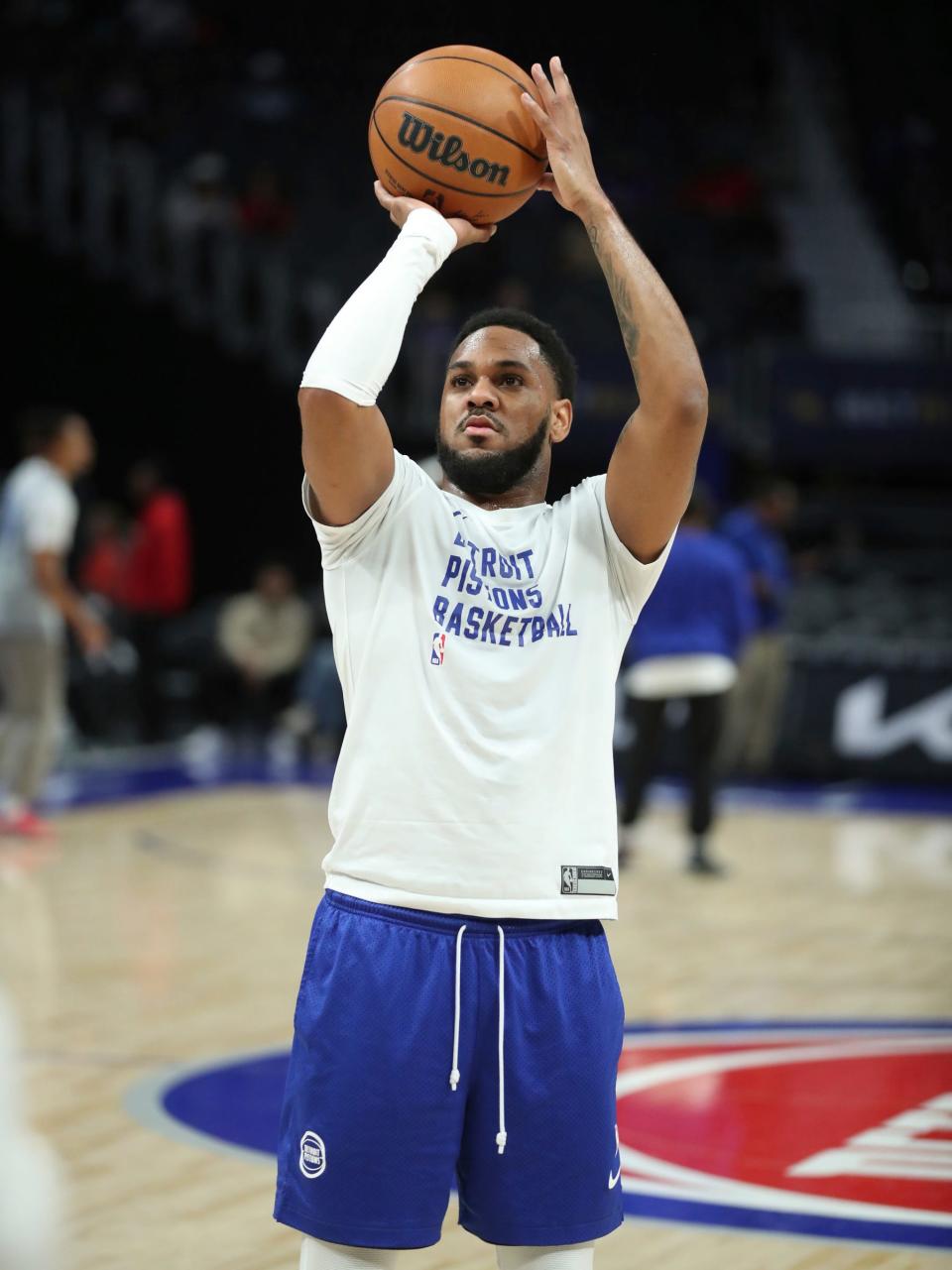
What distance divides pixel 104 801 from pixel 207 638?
3968 mm

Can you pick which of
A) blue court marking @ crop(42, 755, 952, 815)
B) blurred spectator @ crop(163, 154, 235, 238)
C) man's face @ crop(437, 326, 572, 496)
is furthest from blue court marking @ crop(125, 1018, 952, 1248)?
blurred spectator @ crop(163, 154, 235, 238)

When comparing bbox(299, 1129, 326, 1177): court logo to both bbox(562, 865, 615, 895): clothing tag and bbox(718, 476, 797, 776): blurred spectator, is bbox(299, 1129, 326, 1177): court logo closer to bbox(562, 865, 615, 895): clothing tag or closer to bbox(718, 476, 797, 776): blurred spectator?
bbox(562, 865, 615, 895): clothing tag

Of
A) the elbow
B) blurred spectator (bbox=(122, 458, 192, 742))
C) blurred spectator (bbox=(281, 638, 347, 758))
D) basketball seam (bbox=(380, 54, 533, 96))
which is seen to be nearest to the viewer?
the elbow

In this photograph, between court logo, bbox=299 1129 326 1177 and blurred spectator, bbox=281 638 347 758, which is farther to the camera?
blurred spectator, bbox=281 638 347 758

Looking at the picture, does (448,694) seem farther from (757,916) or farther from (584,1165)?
(757,916)

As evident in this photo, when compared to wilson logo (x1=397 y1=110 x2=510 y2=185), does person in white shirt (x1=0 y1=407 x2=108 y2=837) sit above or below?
below

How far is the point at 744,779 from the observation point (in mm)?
13883

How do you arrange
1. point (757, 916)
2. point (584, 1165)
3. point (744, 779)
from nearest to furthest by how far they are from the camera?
point (584, 1165) → point (757, 916) → point (744, 779)

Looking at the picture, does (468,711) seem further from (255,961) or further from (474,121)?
(255,961)

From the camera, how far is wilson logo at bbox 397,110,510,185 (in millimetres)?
3172

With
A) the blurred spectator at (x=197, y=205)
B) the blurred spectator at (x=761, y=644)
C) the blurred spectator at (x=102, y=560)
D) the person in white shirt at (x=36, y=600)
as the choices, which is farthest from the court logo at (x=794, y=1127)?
the blurred spectator at (x=197, y=205)

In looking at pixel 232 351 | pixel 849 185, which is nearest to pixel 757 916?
pixel 232 351

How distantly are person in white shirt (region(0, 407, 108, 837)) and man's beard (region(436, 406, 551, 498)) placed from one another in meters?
6.84

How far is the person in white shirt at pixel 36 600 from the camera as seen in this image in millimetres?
9688
